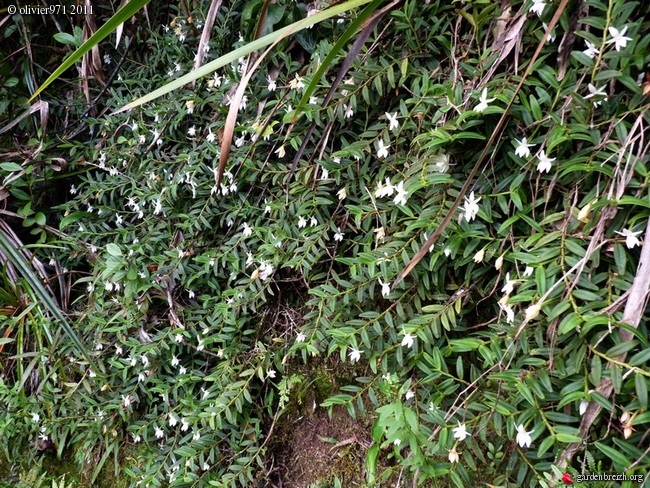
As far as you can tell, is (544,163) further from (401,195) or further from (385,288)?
(385,288)

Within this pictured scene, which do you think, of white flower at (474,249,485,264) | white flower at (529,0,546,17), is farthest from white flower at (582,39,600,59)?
white flower at (474,249,485,264)

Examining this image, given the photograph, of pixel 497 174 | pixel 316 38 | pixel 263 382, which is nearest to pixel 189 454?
pixel 263 382

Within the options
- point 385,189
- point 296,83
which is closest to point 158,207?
point 296,83

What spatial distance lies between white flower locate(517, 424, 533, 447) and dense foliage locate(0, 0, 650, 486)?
32 millimetres

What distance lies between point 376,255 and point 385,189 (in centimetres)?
19

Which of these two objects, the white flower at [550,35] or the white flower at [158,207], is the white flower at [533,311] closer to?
the white flower at [550,35]

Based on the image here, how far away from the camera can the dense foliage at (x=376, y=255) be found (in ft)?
3.17

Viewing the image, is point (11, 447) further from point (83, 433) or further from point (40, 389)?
point (83, 433)

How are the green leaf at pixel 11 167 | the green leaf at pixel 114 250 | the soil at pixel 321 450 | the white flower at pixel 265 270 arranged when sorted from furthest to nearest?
the green leaf at pixel 11 167
the green leaf at pixel 114 250
the white flower at pixel 265 270
the soil at pixel 321 450

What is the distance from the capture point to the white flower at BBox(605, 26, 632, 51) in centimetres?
95

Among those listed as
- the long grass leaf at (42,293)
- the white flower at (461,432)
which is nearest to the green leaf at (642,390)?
the white flower at (461,432)

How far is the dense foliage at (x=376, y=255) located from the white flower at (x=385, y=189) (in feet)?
0.18

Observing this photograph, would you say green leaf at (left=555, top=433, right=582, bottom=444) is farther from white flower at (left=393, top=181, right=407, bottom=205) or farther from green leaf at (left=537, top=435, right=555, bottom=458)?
white flower at (left=393, top=181, right=407, bottom=205)

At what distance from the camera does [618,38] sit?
37.5 inches
